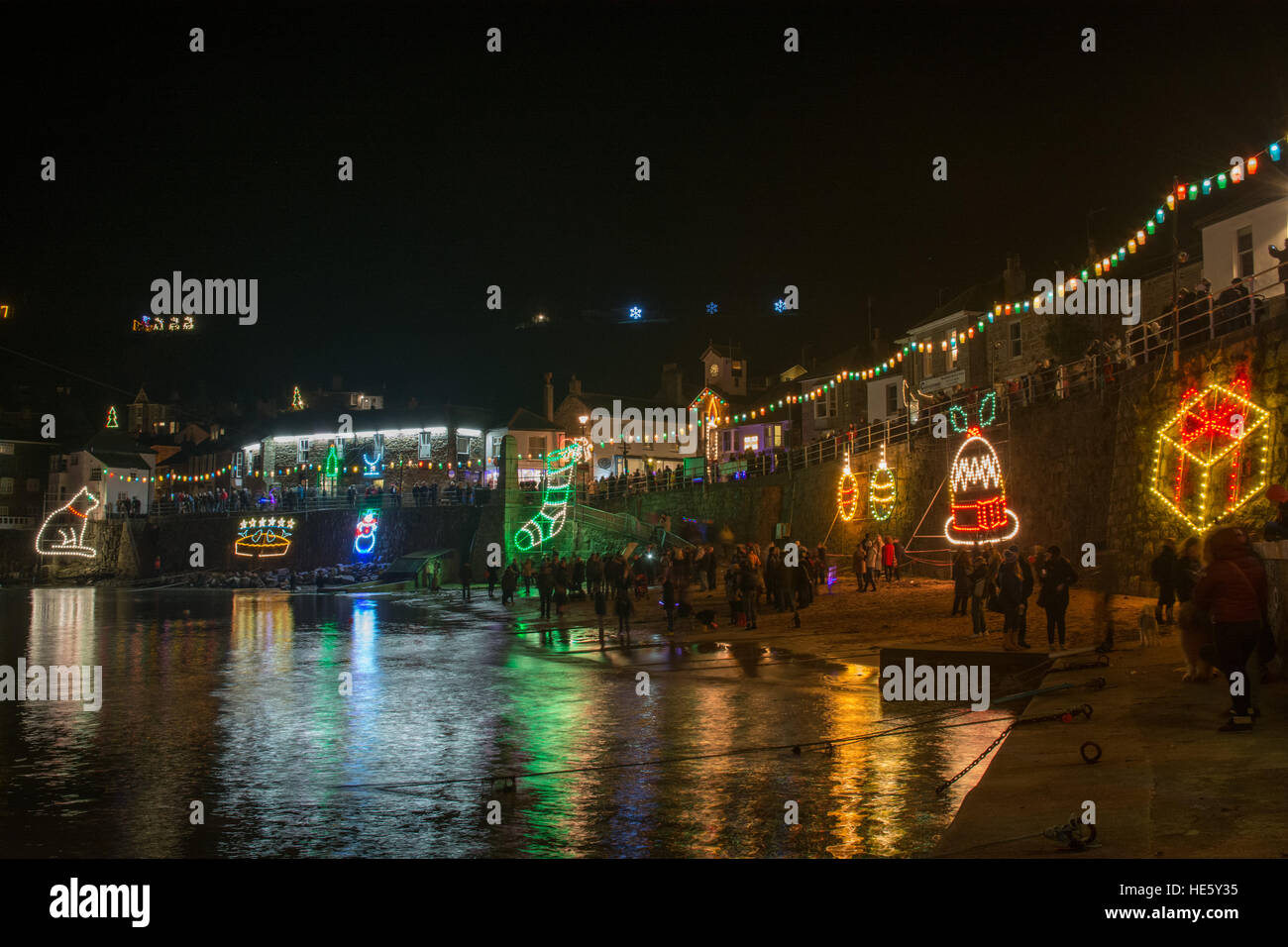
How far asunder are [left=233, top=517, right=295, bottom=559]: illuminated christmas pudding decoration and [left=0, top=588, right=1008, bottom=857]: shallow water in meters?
34.6

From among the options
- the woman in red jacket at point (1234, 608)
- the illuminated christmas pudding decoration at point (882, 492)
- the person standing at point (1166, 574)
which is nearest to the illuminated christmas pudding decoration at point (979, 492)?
the illuminated christmas pudding decoration at point (882, 492)

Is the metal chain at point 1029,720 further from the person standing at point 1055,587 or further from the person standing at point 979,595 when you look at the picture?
the person standing at point 979,595

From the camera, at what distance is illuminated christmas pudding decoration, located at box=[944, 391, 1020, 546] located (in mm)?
24016

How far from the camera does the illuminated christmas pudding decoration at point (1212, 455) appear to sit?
14.8 metres

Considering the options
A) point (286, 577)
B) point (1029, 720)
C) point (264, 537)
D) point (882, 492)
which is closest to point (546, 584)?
point (882, 492)

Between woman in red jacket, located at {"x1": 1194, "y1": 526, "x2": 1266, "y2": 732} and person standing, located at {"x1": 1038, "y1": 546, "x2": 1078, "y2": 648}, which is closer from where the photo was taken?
woman in red jacket, located at {"x1": 1194, "y1": 526, "x2": 1266, "y2": 732}

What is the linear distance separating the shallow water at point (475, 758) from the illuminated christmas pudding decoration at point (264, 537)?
34554mm

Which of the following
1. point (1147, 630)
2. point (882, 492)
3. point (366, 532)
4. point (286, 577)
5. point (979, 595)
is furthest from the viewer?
point (366, 532)

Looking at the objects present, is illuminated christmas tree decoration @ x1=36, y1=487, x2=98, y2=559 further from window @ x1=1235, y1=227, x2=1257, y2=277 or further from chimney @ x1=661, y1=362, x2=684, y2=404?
window @ x1=1235, y1=227, x2=1257, y2=277

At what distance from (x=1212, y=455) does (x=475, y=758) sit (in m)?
12.7

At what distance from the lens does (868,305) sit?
52.7 m

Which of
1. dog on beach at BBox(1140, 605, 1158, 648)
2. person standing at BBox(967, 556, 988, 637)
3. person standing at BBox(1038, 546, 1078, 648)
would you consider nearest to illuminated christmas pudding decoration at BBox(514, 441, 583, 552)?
person standing at BBox(967, 556, 988, 637)

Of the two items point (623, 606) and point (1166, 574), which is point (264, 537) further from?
point (1166, 574)

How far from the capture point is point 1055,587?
14.3 metres
